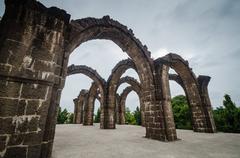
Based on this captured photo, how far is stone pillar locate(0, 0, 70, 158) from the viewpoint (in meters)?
2.11

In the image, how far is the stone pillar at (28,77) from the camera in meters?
2.11

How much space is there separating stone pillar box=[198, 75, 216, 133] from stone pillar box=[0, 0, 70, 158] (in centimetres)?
925

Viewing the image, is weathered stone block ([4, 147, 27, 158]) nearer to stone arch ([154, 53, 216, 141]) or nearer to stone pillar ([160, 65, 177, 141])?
stone pillar ([160, 65, 177, 141])

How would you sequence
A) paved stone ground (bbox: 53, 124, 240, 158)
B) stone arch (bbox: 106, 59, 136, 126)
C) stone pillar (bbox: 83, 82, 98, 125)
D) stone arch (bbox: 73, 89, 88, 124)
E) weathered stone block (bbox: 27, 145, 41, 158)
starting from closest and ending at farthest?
Result: weathered stone block (bbox: 27, 145, 41, 158), paved stone ground (bbox: 53, 124, 240, 158), stone arch (bbox: 106, 59, 136, 126), stone pillar (bbox: 83, 82, 98, 125), stone arch (bbox: 73, 89, 88, 124)

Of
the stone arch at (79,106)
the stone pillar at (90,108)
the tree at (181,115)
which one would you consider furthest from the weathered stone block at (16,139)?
the tree at (181,115)

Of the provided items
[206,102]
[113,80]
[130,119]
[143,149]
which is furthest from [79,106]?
[143,149]

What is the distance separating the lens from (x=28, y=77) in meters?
2.36

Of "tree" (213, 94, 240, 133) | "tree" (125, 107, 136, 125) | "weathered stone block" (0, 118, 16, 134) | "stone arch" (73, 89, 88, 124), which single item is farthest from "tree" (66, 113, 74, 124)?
"weathered stone block" (0, 118, 16, 134)

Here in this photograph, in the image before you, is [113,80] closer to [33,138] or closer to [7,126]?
[33,138]

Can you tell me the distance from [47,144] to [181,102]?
22.6m

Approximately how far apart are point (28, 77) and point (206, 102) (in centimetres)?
1015

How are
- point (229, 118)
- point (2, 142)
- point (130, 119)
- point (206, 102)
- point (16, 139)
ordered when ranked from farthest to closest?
point (130, 119) < point (229, 118) < point (206, 102) < point (16, 139) < point (2, 142)

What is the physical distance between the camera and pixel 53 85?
2869mm

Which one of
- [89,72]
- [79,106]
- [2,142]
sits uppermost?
[89,72]
